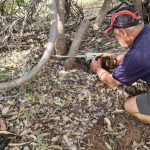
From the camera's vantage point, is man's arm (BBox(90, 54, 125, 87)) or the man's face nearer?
the man's face

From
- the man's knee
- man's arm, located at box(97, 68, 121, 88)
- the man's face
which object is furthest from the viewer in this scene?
man's arm, located at box(97, 68, 121, 88)

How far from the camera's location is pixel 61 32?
416cm

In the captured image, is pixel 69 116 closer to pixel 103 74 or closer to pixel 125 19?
pixel 103 74

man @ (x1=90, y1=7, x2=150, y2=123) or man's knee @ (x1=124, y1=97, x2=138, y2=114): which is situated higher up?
man @ (x1=90, y1=7, x2=150, y2=123)

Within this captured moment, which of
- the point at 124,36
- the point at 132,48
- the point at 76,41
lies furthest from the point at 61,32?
the point at 132,48

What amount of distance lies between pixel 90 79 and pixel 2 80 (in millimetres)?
990

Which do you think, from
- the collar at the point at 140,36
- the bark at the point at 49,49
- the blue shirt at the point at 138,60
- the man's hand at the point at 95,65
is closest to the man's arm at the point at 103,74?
A: the man's hand at the point at 95,65

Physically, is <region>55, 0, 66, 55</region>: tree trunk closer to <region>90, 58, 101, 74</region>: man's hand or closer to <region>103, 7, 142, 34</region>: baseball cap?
<region>90, 58, 101, 74</region>: man's hand

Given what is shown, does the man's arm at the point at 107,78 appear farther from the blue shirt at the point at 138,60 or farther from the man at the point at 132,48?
the blue shirt at the point at 138,60

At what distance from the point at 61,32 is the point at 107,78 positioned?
2.62 feet

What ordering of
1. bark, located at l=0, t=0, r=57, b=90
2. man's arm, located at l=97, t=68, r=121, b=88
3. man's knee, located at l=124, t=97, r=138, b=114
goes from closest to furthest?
bark, located at l=0, t=0, r=57, b=90
man's knee, located at l=124, t=97, r=138, b=114
man's arm, located at l=97, t=68, r=121, b=88

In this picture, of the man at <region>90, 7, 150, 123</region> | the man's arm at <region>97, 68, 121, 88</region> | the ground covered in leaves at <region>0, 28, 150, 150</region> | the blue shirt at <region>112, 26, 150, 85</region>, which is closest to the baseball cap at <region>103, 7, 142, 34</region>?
the man at <region>90, 7, 150, 123</region>

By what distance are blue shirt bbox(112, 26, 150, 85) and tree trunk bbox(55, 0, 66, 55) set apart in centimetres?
91

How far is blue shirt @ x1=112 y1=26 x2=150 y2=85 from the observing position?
3.41m
